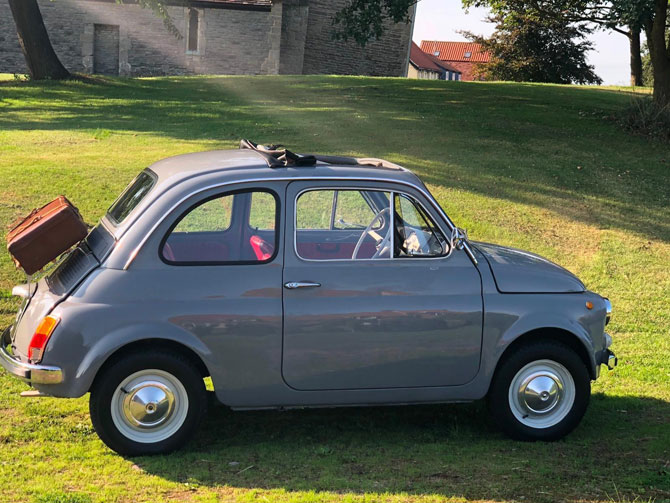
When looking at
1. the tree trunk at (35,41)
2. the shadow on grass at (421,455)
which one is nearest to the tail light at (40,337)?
the shadow on grass at (421,455)

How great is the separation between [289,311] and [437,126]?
14.0 meters

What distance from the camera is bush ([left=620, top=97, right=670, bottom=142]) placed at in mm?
18703

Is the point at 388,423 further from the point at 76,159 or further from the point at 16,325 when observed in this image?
the point at 76,159

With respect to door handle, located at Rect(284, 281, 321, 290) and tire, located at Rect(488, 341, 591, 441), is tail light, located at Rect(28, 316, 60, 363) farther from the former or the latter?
tire, located at Rect(488, 341, 591, 441)

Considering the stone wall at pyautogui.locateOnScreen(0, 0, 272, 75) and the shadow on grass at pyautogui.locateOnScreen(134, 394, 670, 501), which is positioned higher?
the stone wall at pyautogui.locateOnScreen(0, 0, 272, 75)

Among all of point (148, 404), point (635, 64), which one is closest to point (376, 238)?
point (148, 404)

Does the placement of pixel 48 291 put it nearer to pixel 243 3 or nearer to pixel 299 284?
pixel 299 284

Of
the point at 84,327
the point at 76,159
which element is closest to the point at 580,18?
the point at 76,159

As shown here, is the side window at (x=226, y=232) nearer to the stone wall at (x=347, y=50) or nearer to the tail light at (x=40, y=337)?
the tail light at (x=40, y=337)

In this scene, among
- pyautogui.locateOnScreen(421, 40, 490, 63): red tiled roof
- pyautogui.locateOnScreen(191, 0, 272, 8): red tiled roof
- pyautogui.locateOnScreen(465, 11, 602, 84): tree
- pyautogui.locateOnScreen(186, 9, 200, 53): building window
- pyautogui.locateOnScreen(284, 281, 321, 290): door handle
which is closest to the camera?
pyautogui.locateOnScreen(284, 281, 321, 290): door handle

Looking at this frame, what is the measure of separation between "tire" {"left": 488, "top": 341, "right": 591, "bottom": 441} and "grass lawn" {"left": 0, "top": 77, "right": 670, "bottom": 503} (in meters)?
0.14

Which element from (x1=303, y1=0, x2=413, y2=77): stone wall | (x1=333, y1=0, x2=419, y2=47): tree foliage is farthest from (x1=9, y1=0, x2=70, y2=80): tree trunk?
(x1=303, y1=0, x2=413, y2=77): stone wall

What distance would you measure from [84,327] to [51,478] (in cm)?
89

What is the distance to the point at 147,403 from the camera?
545cm
